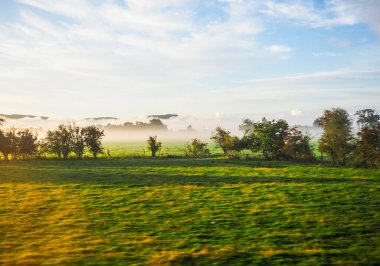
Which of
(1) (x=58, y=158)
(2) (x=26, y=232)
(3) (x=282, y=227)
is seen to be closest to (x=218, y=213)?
(3) (x=282, y=227)

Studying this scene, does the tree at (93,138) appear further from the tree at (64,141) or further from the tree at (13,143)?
the tree at (13,143)

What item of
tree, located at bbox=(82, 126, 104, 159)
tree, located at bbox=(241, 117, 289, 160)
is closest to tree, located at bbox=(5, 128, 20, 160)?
tree, located at bbox=(82, 126, 104, 159)

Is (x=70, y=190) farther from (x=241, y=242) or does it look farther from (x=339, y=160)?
(x=339, y=160)

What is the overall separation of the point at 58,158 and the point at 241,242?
182 feet

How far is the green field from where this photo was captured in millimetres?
11344

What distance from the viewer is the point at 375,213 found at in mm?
17016

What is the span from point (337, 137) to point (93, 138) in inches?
1843

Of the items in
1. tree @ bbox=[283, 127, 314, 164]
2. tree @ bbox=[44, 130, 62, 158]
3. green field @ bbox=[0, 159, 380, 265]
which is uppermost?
tree @ bbox=[44, 130, 62, 158]

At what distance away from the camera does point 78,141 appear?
63.1 m

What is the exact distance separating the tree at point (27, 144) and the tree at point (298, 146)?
47.9 meters

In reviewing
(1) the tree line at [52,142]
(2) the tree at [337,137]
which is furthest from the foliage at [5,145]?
(2) the tree at [337,137]

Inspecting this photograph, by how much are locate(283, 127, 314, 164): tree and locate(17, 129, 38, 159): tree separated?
4789cm

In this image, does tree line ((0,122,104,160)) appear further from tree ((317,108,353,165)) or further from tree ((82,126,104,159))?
tree ((317,108,353,165))

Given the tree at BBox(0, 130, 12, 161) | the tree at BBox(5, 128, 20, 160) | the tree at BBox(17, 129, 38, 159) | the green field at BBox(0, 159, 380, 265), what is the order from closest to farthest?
the green field at BBox(0, 159, 380, 265) < the tree at BBox(0, 130, 12, 161) < the tree at BBox(5, 128, 20, 160) < the tree at BBox(17, 129, 38, 159)
